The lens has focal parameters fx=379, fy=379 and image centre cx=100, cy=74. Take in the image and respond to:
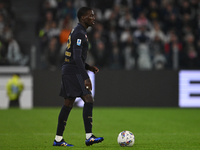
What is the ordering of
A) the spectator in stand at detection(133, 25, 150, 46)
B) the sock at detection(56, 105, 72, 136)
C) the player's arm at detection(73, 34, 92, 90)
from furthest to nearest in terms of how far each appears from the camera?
the spectator in stand at detection(133, 25, 150, 46)
the sock at detection(56, 105, 72, 136)
the player's arm at detection(73, 34, 92, 90)

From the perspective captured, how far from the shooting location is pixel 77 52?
525cm

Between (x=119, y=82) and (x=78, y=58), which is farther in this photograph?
(x=119, y=82)

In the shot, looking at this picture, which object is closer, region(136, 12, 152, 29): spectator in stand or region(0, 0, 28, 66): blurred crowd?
region(0, 0, 28, 66): blurred crowd

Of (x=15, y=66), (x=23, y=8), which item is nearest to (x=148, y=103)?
(x=15, y=66)

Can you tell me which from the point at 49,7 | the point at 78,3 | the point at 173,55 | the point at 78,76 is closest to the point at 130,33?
the point at 173,55

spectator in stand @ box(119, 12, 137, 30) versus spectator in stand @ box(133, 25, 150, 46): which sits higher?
spectator in stand @ box(119, 12, 137, 30)

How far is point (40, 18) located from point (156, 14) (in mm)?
4651

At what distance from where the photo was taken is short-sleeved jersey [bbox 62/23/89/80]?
17.2 feet

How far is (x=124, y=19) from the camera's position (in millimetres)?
14570

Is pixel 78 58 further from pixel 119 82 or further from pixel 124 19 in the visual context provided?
pixel 124 19

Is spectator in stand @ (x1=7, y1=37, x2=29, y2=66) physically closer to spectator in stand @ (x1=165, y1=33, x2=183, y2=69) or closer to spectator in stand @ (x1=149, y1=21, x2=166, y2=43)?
spectator in stand @ (x1=149, y1=21, x2=166, y2=43)

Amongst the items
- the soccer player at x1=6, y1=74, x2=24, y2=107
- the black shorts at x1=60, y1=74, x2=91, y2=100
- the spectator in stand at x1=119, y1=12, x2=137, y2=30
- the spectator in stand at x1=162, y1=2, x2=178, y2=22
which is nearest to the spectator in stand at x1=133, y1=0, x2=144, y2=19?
the spectator in stand at x1=119, y1=12, x2=137, y2=30

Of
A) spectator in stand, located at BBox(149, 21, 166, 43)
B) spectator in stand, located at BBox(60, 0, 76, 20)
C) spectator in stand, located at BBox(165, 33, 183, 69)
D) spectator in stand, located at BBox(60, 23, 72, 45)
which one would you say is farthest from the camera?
spectator in stand, located at BBox(60, 0, 76, 20)

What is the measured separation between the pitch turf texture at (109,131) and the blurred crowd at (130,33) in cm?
252
